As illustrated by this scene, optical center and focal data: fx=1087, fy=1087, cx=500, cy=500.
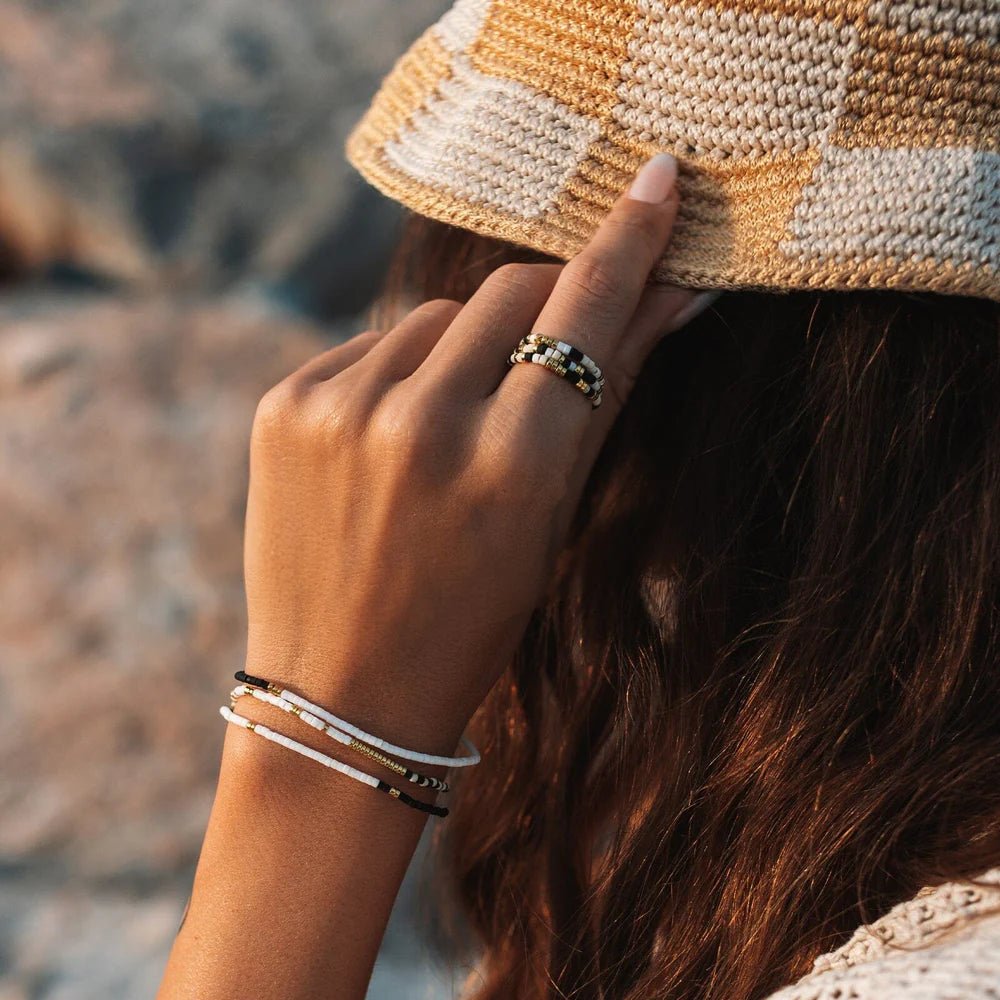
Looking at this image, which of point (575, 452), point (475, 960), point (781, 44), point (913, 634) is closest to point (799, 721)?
point (913, 634)

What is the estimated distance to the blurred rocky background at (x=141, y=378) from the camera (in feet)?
6.42

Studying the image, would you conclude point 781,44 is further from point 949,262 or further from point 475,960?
point 475,960

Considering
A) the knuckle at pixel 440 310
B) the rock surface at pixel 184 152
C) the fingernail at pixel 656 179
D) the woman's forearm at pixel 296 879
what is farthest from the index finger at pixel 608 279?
the rock surface at pixel 184 152

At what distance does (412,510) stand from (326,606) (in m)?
0.11

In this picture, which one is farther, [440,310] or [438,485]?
[440,310]

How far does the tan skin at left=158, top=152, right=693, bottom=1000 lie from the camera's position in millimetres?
829

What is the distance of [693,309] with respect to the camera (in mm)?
891

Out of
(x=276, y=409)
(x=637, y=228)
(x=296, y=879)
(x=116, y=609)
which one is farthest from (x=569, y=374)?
(x=116, y=609)

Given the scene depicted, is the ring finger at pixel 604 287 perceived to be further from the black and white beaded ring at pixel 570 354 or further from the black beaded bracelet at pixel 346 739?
the black beaded bracelet at pixel 346 739

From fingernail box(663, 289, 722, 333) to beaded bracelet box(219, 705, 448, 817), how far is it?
43 cm

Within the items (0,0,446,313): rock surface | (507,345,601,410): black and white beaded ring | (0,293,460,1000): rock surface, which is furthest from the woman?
(0,0,446,313): rock surface

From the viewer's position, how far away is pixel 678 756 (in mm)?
912

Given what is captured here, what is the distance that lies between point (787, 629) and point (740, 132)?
0.38m

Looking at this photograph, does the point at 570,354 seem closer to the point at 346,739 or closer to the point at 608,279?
the point at 608,279
